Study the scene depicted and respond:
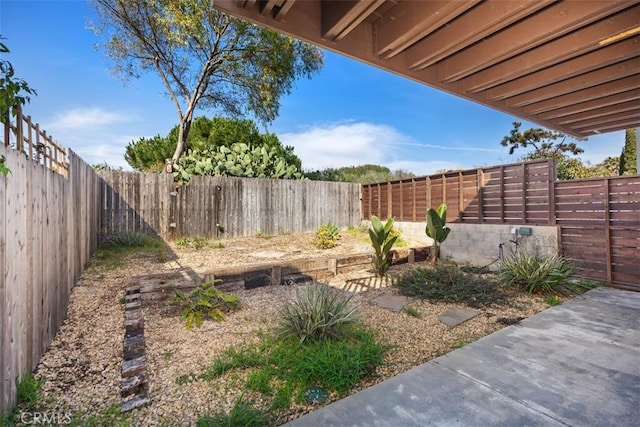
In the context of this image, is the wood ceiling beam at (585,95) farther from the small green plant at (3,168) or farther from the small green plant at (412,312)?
the small green plant at (3,168)

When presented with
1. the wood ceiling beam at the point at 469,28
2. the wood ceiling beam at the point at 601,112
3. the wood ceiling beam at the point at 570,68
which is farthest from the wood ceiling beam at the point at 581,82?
the wood ceiling beam at the point at 469,28

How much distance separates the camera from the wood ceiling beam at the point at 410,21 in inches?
71.1

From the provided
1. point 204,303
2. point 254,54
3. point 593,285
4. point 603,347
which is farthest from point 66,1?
point 593,285

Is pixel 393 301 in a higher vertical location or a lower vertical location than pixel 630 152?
lower

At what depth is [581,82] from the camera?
8.40ft

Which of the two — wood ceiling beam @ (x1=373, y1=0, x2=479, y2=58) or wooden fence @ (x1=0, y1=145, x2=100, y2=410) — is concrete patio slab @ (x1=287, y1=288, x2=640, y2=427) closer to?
wooden fence @ (x1=0, y1=145, x2=100, y2=410)

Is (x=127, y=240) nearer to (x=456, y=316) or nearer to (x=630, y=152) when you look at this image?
(x=456, y=316)

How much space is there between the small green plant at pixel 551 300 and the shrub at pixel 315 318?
2.85m

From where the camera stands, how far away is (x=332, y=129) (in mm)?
11773

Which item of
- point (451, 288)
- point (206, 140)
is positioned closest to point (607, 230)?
point (451, 288)

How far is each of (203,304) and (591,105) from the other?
4667mm

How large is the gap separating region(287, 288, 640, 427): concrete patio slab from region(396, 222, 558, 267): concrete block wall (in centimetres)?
270

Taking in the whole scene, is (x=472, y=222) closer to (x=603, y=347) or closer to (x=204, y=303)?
(x=603, y=347)

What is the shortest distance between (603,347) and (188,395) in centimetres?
342
